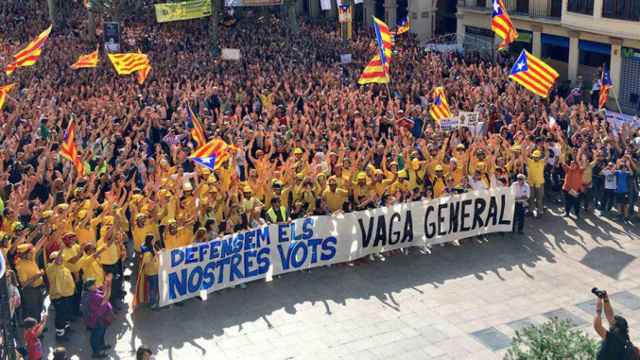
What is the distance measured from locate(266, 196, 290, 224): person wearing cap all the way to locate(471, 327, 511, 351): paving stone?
355cm

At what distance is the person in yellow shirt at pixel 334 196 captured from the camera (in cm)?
1399

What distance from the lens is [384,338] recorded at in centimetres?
1129

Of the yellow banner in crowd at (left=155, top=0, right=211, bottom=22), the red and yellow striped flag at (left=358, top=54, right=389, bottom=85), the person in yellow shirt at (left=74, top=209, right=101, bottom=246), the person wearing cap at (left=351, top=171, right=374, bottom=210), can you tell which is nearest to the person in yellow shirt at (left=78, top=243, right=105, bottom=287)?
the person in yellow shirt at (left=74, top=209, right=101, bottom=246)

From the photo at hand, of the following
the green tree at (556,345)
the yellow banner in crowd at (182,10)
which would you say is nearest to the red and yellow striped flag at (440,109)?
the green tree at (556,345)

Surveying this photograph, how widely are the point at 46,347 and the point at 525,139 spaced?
981cm

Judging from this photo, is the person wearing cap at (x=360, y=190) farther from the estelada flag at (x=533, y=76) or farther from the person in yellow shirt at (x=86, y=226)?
the estelada flag at (x=533, y=76)

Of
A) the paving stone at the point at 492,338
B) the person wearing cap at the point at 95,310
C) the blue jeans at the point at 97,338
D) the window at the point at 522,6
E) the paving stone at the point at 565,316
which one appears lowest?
the paving stone at the point at 565,316

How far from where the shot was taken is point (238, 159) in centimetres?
1593

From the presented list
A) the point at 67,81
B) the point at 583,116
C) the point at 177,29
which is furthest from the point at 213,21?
the point at 583,116

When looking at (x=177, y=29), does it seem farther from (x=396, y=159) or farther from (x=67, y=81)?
(x=396, y=159)

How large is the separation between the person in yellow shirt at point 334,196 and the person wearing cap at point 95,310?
4510 mm

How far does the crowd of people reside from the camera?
1182cm

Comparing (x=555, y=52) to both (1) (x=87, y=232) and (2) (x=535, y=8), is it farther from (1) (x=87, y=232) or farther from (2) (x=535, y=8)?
(1) (x=87, y=232)

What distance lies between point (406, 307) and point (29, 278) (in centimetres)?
514
